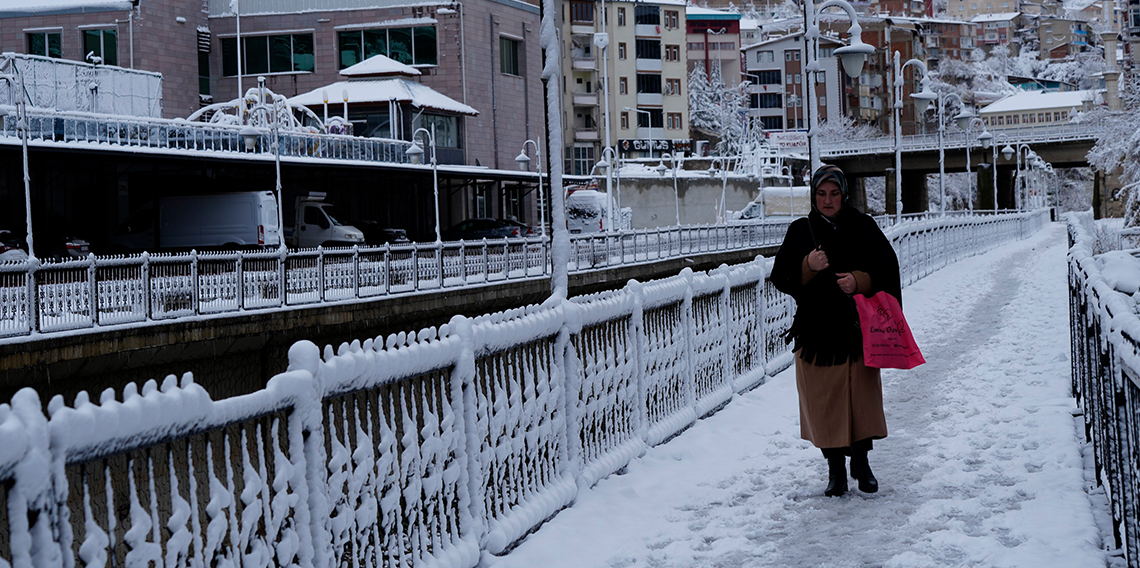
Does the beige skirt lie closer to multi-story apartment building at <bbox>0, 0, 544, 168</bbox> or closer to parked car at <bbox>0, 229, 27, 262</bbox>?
parked car at <bbox>0, 229, 27, 262</bbox>

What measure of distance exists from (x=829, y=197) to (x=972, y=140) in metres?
91.2

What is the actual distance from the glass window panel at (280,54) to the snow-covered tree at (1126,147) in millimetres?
36485

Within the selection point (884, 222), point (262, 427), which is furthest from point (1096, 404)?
point (884, 222)

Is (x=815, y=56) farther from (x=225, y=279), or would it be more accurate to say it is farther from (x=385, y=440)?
(x=385, y=440)

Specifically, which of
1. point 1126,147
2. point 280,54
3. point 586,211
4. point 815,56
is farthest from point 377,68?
point 1126,147

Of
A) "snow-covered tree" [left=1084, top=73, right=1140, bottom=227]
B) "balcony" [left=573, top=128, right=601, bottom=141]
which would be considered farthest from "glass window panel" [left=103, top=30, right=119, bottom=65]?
"balcony" [left=573, top=128, right=601, bottom=141]

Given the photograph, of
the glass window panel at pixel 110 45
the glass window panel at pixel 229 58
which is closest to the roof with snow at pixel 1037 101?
the glass window panel at pixel 229 58

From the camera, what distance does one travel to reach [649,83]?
97.9 metres

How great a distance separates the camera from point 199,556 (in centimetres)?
397

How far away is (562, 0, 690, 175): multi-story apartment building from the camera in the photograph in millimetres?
90250

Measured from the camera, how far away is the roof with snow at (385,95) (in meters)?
49.4

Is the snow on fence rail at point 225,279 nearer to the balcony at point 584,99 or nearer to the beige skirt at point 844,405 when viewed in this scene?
the beige skirt at point 844,405

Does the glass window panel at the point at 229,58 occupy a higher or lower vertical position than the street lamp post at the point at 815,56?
higher

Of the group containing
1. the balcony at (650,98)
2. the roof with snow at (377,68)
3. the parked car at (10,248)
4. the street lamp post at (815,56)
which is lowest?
the parked car at (10,248)
